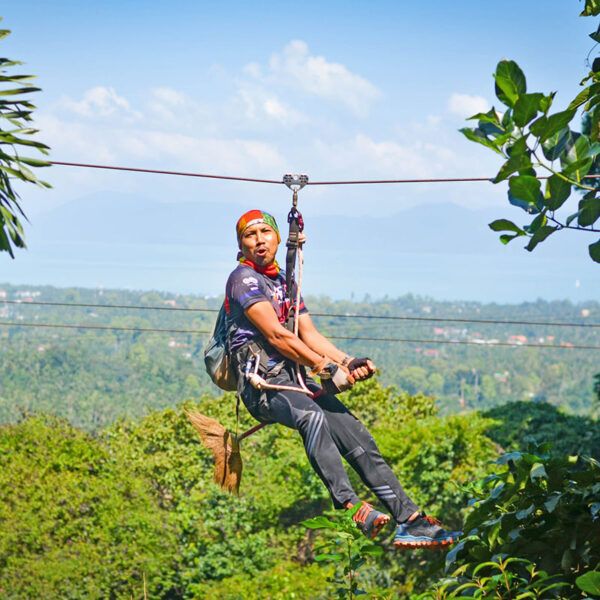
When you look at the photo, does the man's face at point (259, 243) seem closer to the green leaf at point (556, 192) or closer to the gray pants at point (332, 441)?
the gray pants at point (332, 441)

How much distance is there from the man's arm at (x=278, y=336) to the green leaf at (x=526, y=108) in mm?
2168

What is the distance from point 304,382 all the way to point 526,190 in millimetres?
2216

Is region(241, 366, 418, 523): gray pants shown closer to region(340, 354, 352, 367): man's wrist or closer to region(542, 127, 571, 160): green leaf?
region(340, 354, 352, 367): man's wrist

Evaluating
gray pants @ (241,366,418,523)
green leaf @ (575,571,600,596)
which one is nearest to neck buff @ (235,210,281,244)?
gray pants @ (241,366,418,523)

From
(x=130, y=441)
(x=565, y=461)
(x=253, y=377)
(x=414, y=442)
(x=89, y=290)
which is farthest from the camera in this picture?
(x=89, y=290)

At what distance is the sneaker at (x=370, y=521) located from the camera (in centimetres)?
429

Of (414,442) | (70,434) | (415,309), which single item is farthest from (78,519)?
(415,309)

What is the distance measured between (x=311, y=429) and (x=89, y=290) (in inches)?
5803

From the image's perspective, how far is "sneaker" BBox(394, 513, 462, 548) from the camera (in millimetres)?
4504

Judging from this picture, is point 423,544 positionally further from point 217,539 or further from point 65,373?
point 65,373

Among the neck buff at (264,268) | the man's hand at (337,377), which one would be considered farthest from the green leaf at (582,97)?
the neck buff at (264,268)

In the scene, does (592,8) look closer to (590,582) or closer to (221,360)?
(590,582)

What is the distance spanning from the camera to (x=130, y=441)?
74.3ft

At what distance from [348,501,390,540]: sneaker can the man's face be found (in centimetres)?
167
